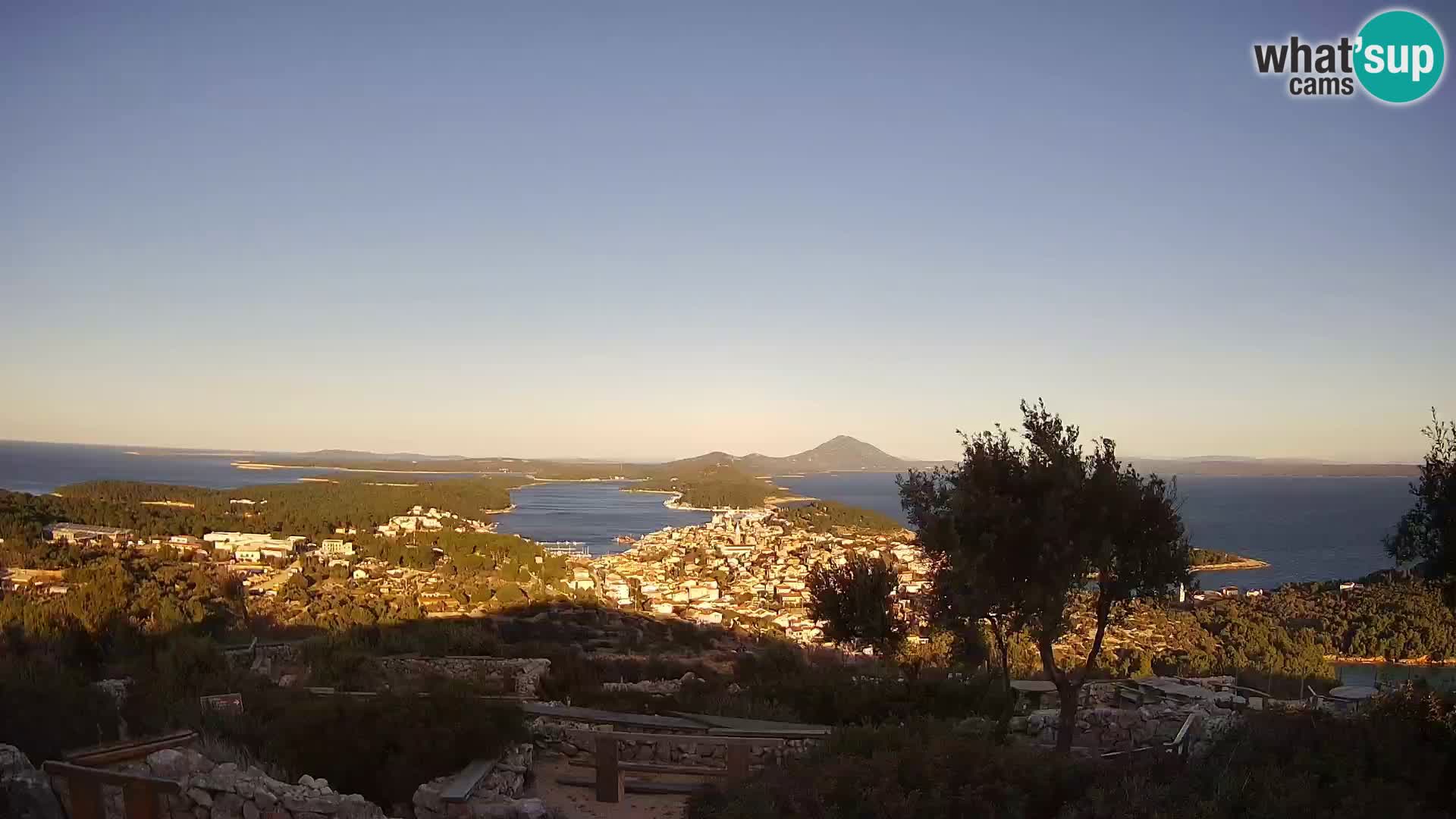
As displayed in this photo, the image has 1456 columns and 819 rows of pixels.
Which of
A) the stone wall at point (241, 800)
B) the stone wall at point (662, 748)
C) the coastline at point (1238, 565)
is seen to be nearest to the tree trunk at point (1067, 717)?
the stone wall at point (662, 748)

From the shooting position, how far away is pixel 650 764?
844cm

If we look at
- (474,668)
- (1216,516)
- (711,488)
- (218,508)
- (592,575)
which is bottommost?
(1216,516)

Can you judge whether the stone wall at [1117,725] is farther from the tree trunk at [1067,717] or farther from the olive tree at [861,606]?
the olive tree at [861,606]

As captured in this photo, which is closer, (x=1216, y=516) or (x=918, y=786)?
(x=918, y=786)

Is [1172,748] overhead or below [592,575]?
overhead

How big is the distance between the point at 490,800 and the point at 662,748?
7.55 ft

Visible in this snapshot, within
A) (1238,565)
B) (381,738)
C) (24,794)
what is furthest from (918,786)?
(1238,565)

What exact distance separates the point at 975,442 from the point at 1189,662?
12781 millimetres

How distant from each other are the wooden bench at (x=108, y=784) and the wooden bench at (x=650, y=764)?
320 centimetres

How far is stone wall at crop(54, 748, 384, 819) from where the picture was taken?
19.4 ft

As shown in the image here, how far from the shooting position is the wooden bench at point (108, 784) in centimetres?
583

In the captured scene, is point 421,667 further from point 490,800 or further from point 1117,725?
point 1117,725

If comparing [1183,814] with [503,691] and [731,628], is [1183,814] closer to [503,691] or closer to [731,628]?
[503,691]

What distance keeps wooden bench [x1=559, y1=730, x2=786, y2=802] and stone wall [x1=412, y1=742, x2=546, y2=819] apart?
71 cm
